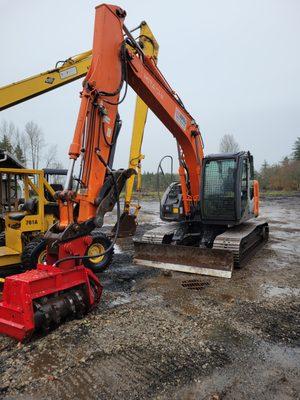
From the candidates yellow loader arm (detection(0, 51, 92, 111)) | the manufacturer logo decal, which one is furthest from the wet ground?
yellow loader arm (detection(0, 51, 92, 111))

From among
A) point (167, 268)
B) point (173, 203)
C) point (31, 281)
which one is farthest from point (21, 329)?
point (173, 203)

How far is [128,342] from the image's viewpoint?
3.66m

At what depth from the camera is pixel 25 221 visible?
6262mm

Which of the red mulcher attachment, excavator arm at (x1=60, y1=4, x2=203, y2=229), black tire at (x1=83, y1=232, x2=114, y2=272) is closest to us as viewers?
the red mulcher attachment

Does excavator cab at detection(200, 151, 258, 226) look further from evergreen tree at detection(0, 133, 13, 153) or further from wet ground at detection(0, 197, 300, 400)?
evergreen tree at detection(0, 133, 13, 153)

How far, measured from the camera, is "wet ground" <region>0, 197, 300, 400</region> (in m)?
2.90

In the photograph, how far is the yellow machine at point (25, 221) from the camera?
592cm

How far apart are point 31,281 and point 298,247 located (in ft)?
25.6

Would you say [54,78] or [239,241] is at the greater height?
[54,78]

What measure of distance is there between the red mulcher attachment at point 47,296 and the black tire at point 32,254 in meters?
1.87

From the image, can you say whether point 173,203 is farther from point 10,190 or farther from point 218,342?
point 218,342

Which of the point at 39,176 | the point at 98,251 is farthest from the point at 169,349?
the point at 39,176

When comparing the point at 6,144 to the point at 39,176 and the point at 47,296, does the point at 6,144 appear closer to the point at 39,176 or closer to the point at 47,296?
the point at 39,176

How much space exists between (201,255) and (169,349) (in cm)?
301
